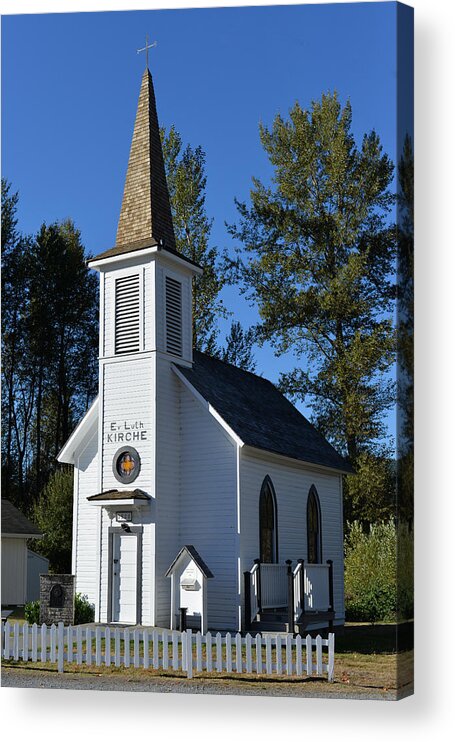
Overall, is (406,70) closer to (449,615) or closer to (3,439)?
(449,615)

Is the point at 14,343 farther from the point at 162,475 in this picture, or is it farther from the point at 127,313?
the point at 162,475

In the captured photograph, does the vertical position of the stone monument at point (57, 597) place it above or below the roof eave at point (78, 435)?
below

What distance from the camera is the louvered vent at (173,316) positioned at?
644 inches

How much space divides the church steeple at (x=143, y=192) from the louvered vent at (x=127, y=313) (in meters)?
0.60

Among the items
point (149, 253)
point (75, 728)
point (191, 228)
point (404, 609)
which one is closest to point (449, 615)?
point (404, 609)

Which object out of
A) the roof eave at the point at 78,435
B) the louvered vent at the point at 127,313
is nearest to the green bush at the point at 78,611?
the roof eave at the point at 78,435

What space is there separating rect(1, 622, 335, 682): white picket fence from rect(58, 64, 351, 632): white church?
1.36 meters

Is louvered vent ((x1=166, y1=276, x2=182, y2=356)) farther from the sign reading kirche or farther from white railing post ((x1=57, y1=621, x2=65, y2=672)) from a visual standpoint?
white railing post ((x1=57, y1=621, x2=65, y2=672))

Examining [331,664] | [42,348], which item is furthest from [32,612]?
[331,664]

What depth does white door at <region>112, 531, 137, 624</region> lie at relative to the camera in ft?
50.6

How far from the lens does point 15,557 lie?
15.4 metres

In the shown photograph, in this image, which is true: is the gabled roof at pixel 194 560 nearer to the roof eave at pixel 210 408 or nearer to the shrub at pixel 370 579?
the roof eave at pixel 210 408

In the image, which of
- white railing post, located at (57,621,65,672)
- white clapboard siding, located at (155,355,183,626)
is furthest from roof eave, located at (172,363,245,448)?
white railing post, located at (57,621,65,672)

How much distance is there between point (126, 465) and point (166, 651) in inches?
150
